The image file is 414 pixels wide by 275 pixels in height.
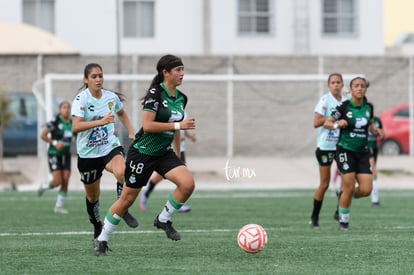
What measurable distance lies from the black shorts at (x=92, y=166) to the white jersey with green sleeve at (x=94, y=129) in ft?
0.16

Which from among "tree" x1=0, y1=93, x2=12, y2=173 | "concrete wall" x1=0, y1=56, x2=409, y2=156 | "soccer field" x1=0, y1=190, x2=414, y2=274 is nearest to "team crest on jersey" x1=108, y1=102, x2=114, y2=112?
"soccer field" x1=0, y1=190, x2=414, y2=274

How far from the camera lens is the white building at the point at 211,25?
4669 cm

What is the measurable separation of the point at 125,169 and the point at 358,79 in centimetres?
430

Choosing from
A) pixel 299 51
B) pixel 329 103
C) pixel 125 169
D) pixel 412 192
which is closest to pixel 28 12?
pixel 299 51

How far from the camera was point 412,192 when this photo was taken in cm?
2712

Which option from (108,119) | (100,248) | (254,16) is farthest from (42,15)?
(100,248)

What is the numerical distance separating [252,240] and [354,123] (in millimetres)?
3908

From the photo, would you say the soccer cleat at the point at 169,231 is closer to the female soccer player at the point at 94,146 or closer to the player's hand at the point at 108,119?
the female soccer player at the point at 94,146

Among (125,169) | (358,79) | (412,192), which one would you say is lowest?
(412,192)

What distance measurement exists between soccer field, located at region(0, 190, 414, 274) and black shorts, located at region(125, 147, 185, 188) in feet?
2.61

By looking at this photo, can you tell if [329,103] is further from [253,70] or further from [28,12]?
[28,12]

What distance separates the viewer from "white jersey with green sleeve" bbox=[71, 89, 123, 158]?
43.2ft

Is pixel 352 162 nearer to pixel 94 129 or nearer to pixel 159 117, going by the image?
pixel 94 129

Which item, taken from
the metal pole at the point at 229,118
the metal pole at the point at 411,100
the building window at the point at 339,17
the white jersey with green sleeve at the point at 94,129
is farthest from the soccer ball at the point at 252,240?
the building window at the point at 339,17
